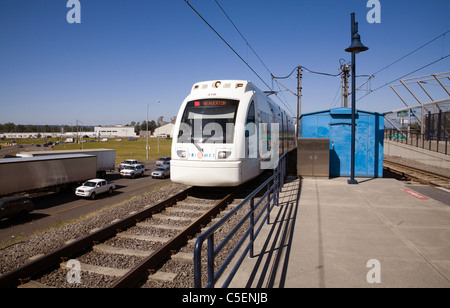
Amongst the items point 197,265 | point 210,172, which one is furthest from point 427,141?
point 197,265

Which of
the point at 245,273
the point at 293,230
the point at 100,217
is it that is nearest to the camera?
the point at 245,273

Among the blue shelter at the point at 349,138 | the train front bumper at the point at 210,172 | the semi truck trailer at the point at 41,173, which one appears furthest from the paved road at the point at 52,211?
the blue shelter at the point at 349,138

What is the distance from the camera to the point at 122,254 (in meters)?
5.99

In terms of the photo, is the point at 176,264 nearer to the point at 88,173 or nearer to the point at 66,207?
the point at 66,207

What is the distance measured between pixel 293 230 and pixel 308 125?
9.55 m

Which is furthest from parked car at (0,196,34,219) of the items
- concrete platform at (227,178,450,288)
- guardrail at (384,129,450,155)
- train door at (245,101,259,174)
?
guardrail at (384,129,450,155)

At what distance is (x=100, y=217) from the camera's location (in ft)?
28.0

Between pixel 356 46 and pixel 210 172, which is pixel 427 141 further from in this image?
pixel 210 172

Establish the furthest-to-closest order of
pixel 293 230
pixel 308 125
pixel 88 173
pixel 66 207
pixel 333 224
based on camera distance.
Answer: pixel 88 173 < pixel 66 207 < pixel 308 125 < pixel 333 224 < pixel 293 230

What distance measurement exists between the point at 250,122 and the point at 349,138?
6.76 metres

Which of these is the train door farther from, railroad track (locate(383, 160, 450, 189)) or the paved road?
railroad track (locate(383, 160, 450, 189))

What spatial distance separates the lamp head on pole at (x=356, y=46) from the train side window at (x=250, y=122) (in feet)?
16.0

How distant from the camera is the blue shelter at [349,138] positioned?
44.6ft
